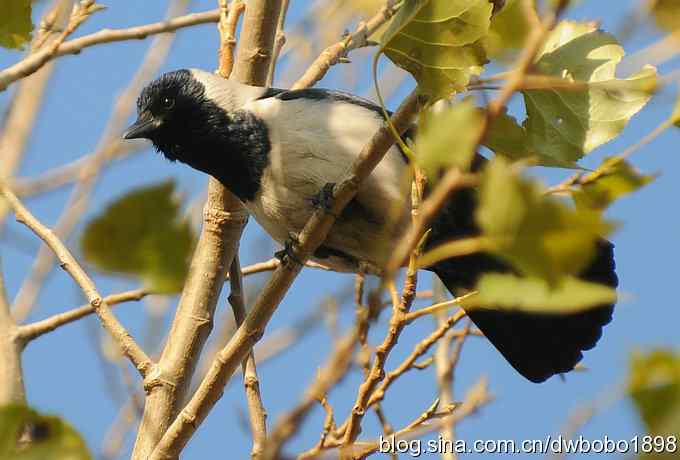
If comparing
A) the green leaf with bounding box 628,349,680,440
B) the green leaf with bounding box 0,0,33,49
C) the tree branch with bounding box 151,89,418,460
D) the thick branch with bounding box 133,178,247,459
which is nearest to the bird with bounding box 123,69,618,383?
the thick branch with bounding box 133,178,247,459

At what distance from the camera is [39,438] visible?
107 centimetres

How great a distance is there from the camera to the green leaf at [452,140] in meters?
0.93

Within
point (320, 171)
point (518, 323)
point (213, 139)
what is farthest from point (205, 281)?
point (518, 323)

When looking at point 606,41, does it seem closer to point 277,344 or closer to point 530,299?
point 530,299

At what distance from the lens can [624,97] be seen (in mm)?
1918

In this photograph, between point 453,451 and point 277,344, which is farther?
point 277,344

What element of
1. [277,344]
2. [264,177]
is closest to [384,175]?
[264,177]

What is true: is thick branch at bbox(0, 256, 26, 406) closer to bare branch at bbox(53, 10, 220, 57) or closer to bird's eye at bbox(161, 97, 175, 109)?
bare branch at bbox(53, 10, 220, 57)

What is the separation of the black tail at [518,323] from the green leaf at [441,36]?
4.53ft

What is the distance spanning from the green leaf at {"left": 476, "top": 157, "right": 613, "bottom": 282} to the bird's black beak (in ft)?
9.77

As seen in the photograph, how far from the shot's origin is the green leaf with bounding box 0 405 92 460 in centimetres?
95

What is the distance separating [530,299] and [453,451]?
1.97 meters

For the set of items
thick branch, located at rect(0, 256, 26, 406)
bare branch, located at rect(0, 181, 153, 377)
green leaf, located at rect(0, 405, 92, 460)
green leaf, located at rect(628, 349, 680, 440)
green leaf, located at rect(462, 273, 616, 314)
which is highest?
bare branch, located at rect(0, 181, 153, 377)

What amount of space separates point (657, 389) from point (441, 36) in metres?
1.07
